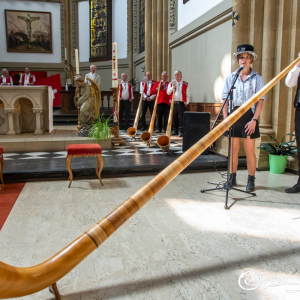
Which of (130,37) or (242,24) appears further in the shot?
(130,37)

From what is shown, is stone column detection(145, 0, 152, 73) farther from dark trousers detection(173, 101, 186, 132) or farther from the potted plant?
the potted plant

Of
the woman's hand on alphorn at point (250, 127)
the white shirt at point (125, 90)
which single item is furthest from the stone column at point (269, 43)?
the white shirt at point (125, 90)

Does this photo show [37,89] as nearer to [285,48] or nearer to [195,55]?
[195,55]

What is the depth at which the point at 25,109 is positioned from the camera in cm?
764

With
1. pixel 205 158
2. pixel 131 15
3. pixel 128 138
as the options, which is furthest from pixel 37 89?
pixel 131 15

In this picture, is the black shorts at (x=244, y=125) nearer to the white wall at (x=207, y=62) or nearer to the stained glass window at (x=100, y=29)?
the white wall at (x=207, y=62)

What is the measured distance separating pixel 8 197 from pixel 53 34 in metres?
15.2

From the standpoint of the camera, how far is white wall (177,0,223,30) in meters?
7.85

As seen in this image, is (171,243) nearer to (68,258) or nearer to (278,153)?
(68,258)

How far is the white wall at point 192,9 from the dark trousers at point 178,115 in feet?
7.45

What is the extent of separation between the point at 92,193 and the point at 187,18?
22.5 feet

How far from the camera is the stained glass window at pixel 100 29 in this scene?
16.6m

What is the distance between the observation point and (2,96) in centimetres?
682

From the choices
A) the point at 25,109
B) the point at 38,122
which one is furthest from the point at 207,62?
the point at 25,109
